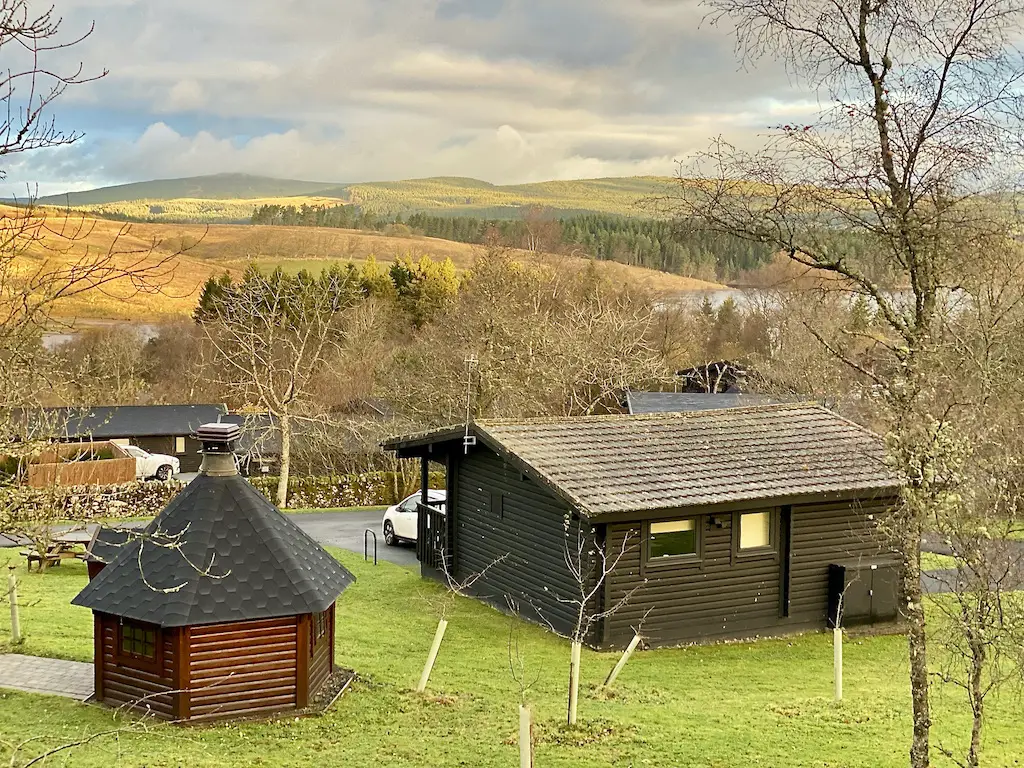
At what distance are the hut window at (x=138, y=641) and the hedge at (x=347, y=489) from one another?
2496 cm

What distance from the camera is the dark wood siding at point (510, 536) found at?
17.7m

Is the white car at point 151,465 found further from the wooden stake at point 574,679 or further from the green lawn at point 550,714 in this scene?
the wooden stake at point 574,679

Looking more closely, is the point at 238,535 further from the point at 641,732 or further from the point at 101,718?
the point at 641,732

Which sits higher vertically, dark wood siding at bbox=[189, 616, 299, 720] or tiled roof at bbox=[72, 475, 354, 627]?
tiled roof at bbox=[72, 475, 354, 627]

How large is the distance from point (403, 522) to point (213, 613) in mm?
15343

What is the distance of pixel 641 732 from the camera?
12055 mm

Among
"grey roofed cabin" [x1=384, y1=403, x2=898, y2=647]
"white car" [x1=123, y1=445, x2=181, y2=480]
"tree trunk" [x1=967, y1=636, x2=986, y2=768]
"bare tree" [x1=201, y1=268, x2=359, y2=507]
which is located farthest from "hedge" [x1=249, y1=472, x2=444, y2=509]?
"tree trunk" [x1=967, y1=636, x2=986, y2=768]

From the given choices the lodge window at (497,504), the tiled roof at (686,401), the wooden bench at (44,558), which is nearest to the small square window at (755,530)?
the lodge window at (497,504)

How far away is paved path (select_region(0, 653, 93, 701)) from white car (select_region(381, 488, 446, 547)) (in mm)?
12884

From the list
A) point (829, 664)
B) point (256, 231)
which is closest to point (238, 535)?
point (829, 664)

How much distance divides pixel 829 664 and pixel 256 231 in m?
100

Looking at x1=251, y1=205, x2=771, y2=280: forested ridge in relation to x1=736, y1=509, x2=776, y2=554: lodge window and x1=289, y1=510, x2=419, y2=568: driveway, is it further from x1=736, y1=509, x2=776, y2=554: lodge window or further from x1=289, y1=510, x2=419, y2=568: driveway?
x1=736, y1=509, x2=776, y2=554: lodge window

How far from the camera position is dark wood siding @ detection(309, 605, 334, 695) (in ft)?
42.2

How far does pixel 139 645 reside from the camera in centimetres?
1227
